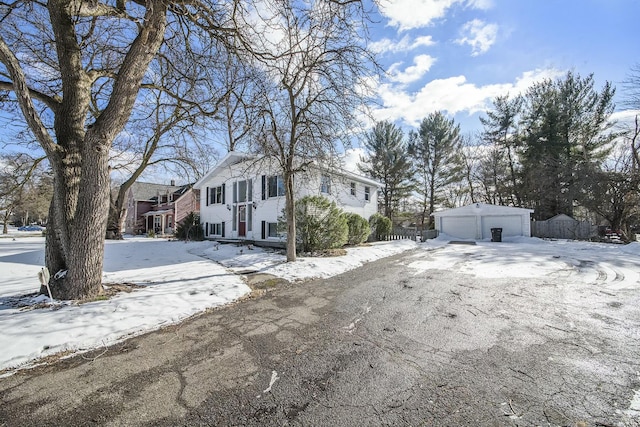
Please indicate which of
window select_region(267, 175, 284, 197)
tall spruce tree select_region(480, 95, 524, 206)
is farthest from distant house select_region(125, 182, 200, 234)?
tall spruce tree select_region(480, 95, 524, 206)

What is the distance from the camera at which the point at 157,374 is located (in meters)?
2.81

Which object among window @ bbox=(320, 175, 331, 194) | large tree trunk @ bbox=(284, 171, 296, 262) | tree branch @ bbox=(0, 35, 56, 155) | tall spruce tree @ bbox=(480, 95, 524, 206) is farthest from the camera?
tall spruce tree @ bbox=(480, 95, 524, 206)

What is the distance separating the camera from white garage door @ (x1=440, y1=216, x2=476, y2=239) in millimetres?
20938

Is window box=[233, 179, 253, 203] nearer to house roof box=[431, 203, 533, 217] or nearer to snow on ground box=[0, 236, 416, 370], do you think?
snow on ground box=[0, 236, 416, 370]

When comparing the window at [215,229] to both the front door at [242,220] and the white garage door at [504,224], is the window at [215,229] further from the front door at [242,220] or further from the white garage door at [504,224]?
the white garage door at [504,224]

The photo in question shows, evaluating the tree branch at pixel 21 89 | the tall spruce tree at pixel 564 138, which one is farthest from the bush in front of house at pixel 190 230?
the tall spruce tree at pixel 564 138

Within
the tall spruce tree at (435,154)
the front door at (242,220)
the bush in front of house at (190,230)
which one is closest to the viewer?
the front door at (242,220)

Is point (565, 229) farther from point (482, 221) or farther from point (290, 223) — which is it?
point (290, 223)

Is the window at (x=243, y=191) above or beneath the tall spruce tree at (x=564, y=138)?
beneath

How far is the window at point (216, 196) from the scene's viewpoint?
18.0 meters

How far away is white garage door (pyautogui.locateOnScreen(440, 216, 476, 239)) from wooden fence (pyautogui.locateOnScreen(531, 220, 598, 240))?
18.4 feet

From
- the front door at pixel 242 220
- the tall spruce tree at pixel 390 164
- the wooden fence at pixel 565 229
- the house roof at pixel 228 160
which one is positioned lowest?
the wooden fence at pixel 565 229

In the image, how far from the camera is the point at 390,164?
27.0 metres

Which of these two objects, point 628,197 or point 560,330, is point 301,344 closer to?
point 560,330
